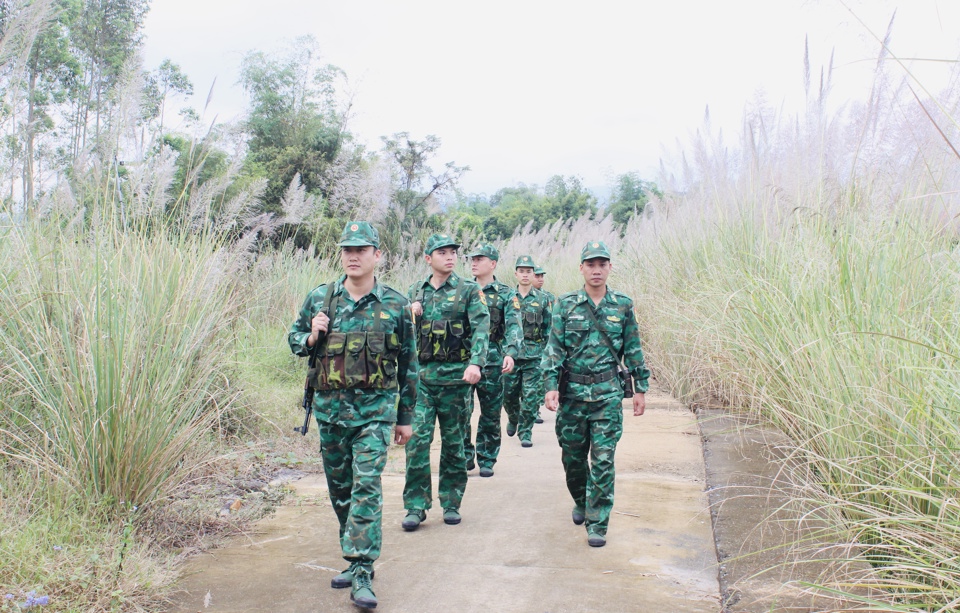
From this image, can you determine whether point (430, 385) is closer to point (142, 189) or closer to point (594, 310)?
point (594, 310)

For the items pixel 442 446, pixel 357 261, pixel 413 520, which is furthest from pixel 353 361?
pixel 442 446

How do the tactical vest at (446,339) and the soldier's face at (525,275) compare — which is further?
the soldier's face at (525,275)

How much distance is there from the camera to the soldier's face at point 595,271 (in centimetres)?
530

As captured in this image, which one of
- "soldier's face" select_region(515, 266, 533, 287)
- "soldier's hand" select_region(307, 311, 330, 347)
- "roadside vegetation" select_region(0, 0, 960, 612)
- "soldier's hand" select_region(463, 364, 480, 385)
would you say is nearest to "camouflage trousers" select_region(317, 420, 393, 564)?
"soldier's hand" select_region(307, 311, 330, 347)

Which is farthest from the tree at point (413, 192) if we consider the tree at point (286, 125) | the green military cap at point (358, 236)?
the green military cap at point (358, 236)

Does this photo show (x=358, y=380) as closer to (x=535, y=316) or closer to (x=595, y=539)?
(x=595, y=539)

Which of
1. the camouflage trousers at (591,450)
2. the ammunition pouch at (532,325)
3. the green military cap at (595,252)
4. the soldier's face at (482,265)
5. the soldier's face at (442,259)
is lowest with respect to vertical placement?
the camouflage trousers at (591,450)

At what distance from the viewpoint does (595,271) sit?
17.4ft

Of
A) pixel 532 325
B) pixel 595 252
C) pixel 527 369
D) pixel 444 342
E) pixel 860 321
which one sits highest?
pixel 595 252

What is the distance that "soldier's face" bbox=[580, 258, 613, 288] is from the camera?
5.30 metres

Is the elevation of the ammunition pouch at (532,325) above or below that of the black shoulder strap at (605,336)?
below

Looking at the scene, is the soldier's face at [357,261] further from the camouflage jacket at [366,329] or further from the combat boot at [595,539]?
the combat boot at [595,539]

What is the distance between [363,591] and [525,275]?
603cm

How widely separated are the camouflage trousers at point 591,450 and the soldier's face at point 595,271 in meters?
0.82
